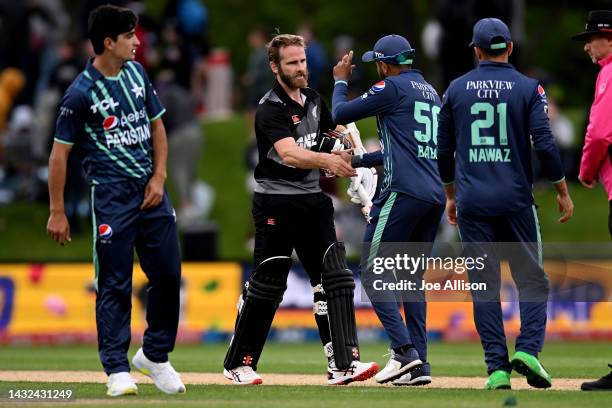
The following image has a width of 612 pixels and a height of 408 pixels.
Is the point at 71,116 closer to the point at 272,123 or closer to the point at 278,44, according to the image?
the point at 272,123

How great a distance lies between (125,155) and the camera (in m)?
10.5

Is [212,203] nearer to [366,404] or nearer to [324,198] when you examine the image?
[324,198]

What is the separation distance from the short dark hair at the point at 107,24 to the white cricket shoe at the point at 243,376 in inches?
109

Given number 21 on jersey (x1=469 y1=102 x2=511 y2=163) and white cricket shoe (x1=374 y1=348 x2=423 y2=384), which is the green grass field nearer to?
white cricket shoe (x1=374 y1=348 x2=423 y2=384)

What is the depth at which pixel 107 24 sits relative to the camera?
34.2 feet

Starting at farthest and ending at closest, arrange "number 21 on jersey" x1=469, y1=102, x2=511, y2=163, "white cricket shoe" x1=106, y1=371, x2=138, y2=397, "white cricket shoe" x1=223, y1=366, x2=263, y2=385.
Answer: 1. "white cricket shoe" x1=223, y1=366, x2=263, y2=385
2. "number 21 on jersey" x1=469, y1=102, x2=511, y2=163
3. "white cricket shoe" x1=106, y1=371, x2=138, y2=397

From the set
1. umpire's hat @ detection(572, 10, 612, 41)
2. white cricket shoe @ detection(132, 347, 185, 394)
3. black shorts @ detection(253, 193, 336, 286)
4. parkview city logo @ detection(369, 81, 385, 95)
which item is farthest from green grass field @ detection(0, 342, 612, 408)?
umpire's hat @ detection(572, 10, 612, 41)

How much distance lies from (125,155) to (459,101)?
2.48 metres

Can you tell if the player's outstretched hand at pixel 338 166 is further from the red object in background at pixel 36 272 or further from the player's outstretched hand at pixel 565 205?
the red object in background at pixel 36 272

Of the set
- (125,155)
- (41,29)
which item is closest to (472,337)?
(125,155)

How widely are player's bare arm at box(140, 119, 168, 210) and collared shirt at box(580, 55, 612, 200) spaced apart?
10.3ft

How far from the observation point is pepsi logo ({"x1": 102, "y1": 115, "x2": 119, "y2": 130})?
410 inches

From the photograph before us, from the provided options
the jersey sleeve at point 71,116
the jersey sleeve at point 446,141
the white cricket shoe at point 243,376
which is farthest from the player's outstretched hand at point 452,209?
the jersey sleeve at point 71,116

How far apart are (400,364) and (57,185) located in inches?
116
